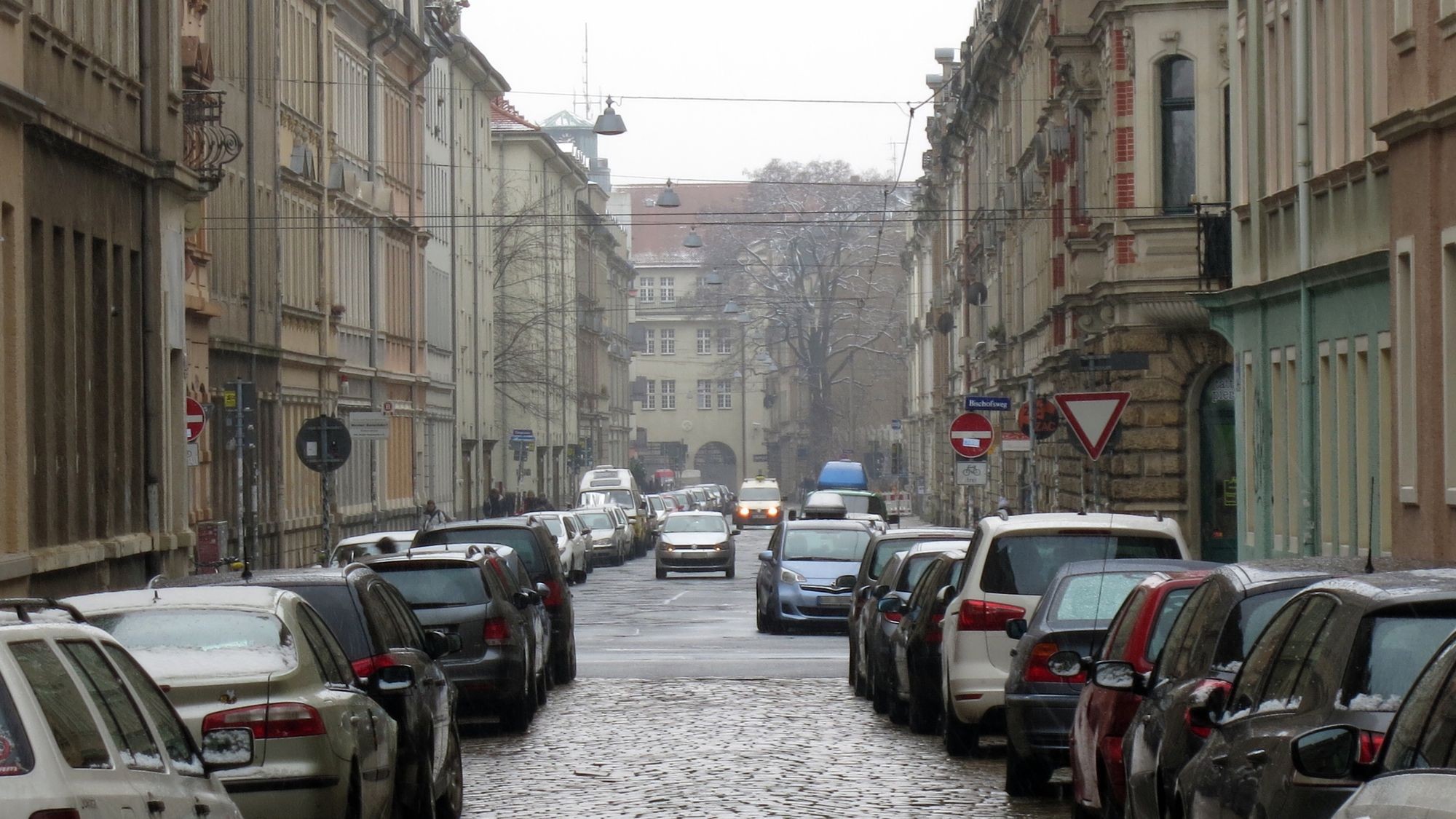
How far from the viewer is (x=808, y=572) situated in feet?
106

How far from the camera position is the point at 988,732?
1689 centimetres

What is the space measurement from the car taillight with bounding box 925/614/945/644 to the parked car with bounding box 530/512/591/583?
2879 cm

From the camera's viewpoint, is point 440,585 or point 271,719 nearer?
point 271,719

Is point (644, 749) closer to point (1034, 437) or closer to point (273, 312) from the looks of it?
point (1034, 437)

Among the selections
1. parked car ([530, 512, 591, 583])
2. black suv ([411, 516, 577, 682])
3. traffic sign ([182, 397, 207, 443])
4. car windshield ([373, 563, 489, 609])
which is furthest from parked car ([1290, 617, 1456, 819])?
parked car ([530, 512, 591, 583])

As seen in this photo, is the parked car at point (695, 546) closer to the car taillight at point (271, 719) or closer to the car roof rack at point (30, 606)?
the car taillight at point (271, 719)

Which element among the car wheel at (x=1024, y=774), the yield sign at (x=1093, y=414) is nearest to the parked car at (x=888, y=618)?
the yield sign at (x=1093, y=414)

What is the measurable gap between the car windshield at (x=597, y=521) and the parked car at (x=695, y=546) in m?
8.03

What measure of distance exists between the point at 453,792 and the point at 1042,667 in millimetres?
3267

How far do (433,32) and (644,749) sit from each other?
5369 cm

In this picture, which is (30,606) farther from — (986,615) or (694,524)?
(694,524)

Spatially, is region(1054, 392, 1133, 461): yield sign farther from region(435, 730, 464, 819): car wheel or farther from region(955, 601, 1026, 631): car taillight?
region(435, 730, 464, 819): car wheel

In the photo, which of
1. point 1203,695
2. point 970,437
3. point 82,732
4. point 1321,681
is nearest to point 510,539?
point 970,437

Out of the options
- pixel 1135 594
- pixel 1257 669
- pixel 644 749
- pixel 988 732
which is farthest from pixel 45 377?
pixel 1257 669
